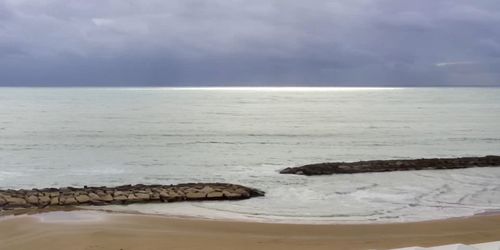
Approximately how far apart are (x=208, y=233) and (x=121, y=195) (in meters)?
5.00

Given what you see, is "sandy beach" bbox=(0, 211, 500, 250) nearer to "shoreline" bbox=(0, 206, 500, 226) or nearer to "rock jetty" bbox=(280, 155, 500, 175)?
"shoreline" bbox=(0, 206, 500, 226)

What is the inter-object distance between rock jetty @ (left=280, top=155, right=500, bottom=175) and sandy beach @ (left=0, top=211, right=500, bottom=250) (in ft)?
30.7

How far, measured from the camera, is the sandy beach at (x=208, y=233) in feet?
38.0

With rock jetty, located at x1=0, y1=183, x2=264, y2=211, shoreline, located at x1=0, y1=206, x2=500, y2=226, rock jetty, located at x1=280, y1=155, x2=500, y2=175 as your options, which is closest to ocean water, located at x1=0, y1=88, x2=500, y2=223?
shoreline, located at x1=0, y1=206, x2=500, y2=226

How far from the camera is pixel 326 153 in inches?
1240

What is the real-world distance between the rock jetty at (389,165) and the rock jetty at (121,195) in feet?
17.5

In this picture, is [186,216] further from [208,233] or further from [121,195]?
[121,195]

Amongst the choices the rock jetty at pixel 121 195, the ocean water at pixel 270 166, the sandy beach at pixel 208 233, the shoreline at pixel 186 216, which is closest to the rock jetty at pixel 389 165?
the ocean water at pixel 270 166

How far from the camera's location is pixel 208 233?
1278 cm

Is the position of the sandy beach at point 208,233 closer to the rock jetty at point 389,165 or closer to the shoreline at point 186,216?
the shoreline at point 186,216

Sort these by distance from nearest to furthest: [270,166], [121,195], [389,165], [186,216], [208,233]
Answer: [208,233] → [186,216] → [121,195] → [389,165] → [270,166]

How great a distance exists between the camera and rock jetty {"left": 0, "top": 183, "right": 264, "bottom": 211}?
15.9 metres

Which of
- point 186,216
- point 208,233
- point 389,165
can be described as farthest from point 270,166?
point 208,233

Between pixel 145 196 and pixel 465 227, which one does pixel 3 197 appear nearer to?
pixel 145 196
